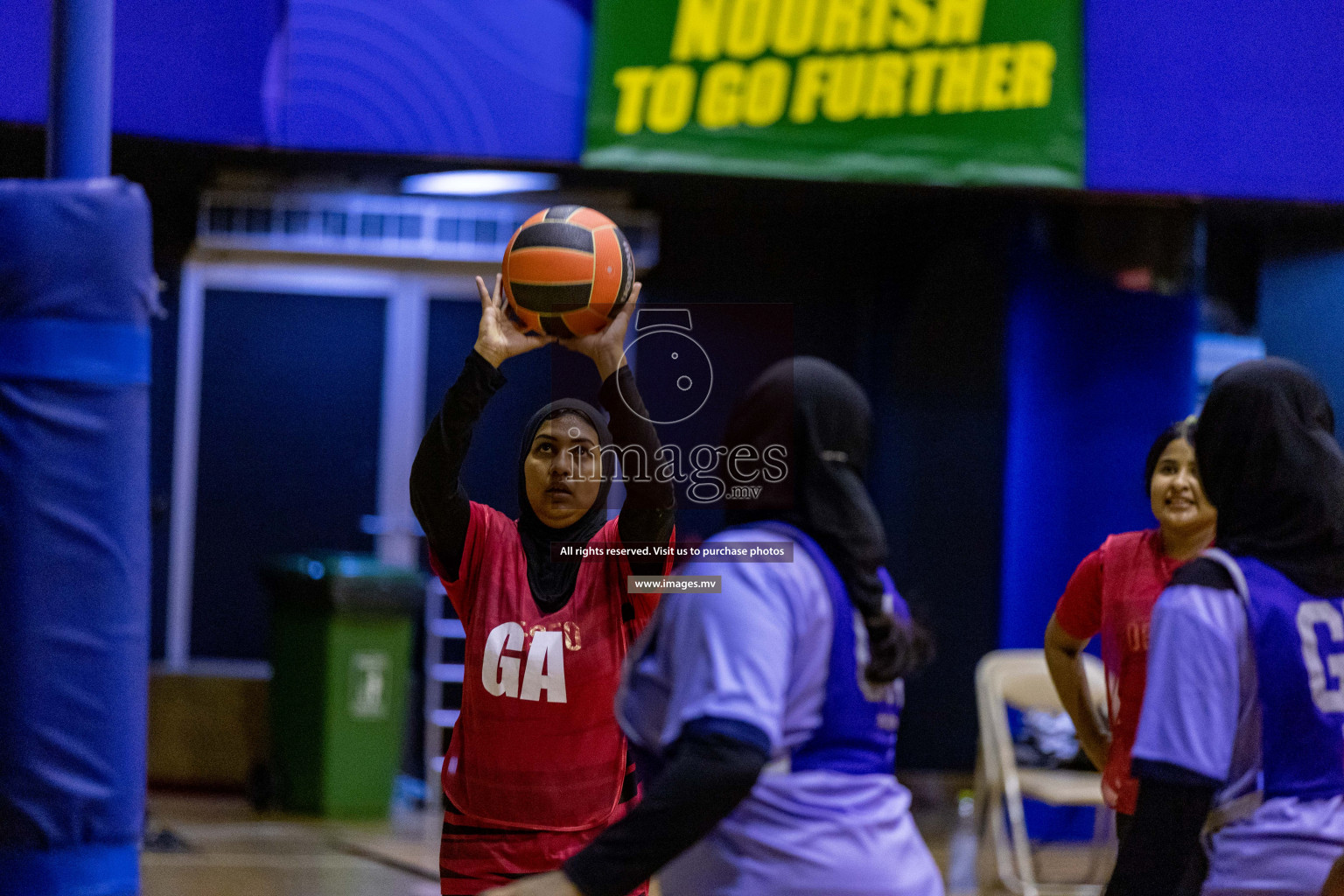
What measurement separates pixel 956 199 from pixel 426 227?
3023 mm

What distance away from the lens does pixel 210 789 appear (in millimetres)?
7953

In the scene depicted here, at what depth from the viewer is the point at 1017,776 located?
596 cm

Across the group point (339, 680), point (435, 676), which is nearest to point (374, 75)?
point (339, 680)

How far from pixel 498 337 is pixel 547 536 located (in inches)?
18.0

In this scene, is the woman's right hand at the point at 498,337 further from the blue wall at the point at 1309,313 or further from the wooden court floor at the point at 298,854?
the blue wall at the point at 1309,313

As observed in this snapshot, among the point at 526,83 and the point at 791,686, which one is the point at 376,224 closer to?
the point at 526,83

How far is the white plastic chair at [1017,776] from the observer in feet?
19.2

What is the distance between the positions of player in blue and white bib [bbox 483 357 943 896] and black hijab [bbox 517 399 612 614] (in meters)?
0.52

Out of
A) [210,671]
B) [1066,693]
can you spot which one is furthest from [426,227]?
[1066,693]

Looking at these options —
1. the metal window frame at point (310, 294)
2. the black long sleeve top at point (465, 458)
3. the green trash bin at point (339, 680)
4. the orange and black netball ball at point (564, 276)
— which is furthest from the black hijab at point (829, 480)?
the metal window frame at point (310, 294)

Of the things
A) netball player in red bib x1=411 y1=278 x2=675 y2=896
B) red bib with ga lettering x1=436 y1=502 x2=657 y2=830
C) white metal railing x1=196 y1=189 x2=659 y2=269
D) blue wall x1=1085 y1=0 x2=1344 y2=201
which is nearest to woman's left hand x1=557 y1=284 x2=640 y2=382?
netball player in red bib x1=411 y1=278 x2=675 y2=896

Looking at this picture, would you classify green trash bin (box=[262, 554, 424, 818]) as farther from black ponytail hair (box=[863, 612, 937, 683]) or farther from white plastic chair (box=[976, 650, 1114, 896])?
black ponytail hair (box=[863, 612, 937, 683])

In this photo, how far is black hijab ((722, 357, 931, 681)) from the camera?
2.23m

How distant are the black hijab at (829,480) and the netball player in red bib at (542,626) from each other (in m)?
0.42
